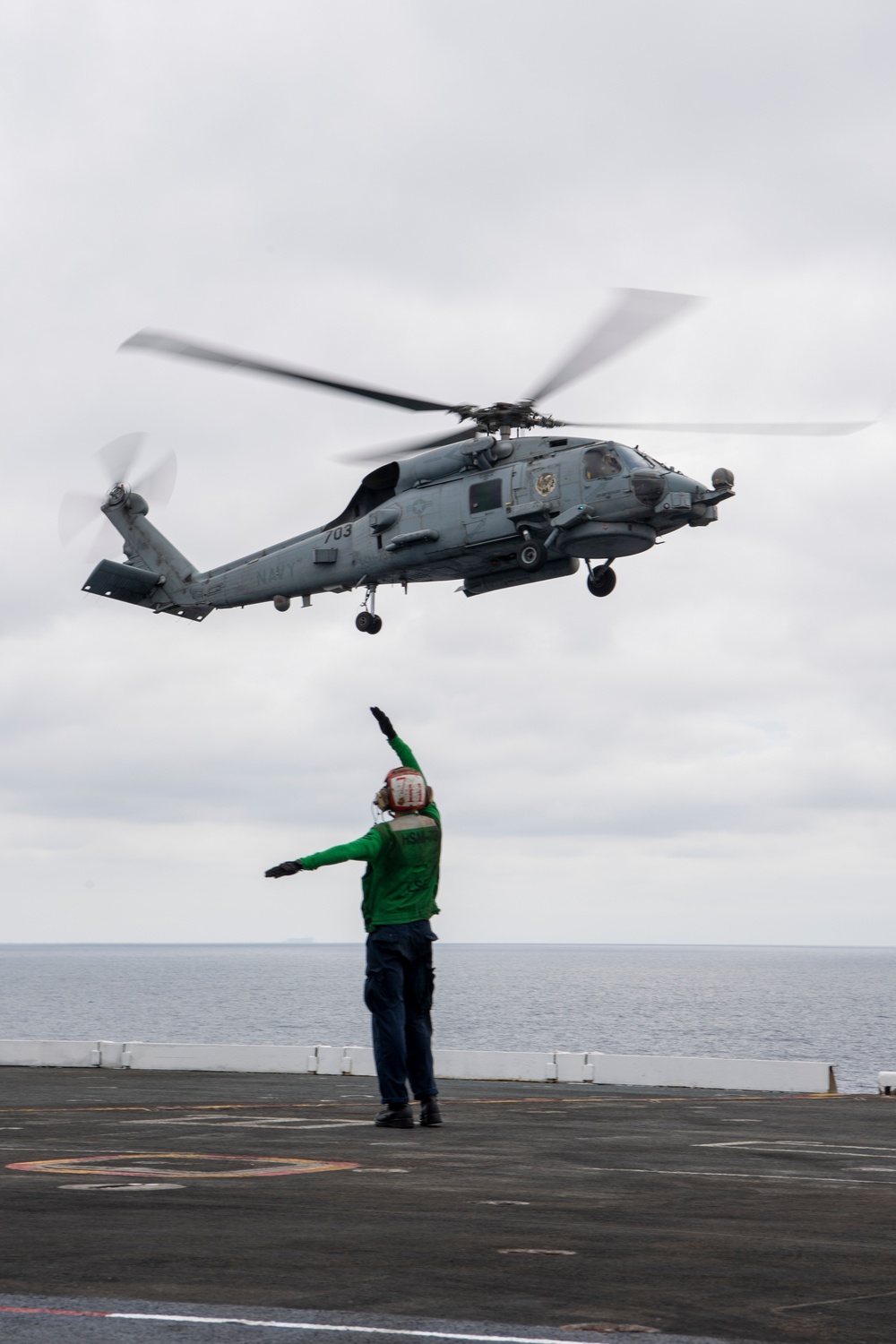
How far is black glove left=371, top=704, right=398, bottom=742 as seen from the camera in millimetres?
12156

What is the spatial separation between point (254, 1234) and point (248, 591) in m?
28.2

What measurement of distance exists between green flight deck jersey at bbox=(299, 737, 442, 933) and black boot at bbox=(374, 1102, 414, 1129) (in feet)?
4.54

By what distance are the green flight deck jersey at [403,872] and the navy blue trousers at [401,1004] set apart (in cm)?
11

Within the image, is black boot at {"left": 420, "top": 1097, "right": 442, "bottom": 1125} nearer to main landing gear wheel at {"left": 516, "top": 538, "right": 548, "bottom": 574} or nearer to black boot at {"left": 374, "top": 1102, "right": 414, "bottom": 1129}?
black boot at {"left": 374, "top": 1102, "right": 414, "bottom": 1129}

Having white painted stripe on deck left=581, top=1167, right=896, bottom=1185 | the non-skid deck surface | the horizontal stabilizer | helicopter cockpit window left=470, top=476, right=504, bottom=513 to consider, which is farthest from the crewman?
the horizontal stabilizer

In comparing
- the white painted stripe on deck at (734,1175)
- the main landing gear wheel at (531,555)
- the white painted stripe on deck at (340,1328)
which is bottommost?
the white painted stripe on deck at (734,1175)

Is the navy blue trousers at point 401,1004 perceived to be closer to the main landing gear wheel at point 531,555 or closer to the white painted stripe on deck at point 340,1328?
the white painted stripe on deck at point 340,1328

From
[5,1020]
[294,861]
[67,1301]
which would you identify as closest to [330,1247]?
[67,1301]

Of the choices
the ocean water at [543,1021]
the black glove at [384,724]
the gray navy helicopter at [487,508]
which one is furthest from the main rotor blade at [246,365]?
the ocean water at [543,1021]

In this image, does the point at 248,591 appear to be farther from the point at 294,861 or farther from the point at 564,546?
the point at 294,861

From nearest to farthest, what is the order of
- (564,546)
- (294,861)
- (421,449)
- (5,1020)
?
(294,861) < (564,546) < (421,449) < (5,1020)

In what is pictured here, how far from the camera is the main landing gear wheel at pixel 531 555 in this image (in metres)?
28.6

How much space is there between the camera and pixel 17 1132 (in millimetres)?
11148

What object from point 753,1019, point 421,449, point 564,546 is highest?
point 421,449
